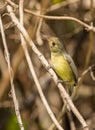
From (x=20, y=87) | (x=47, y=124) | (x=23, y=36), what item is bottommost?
(x=47, y=124)

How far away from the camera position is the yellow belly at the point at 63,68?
3316 millimetres

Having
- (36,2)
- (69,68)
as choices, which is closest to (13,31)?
(36,2)

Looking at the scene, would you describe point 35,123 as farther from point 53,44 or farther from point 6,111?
point 53,44

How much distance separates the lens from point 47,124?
4602 millimetres

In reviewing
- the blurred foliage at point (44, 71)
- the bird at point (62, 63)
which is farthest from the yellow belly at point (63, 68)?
the blurred foliage at point (44, 71)

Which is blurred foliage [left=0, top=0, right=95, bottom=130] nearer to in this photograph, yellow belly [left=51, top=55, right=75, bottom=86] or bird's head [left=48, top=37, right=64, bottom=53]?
yellow belly [left=51, top=55, right=75, bottom=86]

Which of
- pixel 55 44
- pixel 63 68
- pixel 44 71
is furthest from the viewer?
pixel 44 71

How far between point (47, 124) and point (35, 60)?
60 centimetres

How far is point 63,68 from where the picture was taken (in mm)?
3352

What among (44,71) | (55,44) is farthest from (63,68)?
(44,71)

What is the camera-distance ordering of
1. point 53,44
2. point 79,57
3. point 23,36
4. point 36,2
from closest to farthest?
point 23,36 → point 53,44 → point 36,2 → point 79,57

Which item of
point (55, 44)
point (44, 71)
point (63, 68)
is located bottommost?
point (44, 71)

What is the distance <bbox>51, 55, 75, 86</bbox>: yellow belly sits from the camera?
10.9 feet

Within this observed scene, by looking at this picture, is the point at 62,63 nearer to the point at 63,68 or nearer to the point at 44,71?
the point at 63,68
